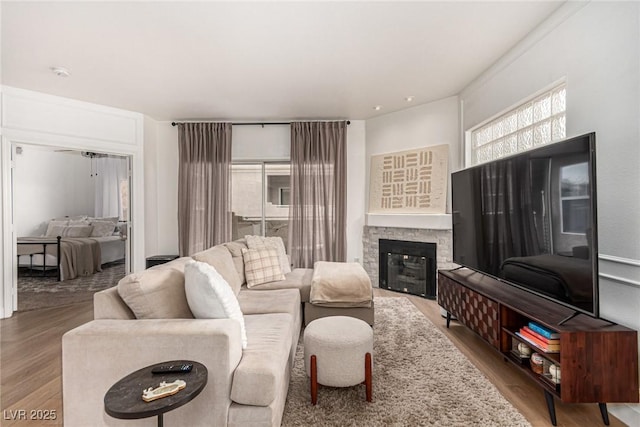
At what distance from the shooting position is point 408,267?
14.2 feet

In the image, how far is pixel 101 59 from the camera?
285 cm

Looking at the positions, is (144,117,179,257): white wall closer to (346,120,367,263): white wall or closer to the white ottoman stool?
(346,120,367,263): white wall

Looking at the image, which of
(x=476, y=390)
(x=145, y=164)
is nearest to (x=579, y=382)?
(x=476, y=390)

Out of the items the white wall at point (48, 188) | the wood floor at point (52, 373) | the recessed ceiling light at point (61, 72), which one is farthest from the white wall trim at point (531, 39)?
the white wall at point (48, 188)

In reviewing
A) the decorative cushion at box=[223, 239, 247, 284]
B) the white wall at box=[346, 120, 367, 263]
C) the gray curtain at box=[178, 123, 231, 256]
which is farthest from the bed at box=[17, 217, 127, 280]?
the white wall at box=[346, 120, 367, 263]

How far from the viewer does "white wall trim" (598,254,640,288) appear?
1647mm

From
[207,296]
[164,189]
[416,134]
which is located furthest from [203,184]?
[207,296]

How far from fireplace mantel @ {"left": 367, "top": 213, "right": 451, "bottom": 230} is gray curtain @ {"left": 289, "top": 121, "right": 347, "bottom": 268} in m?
0.50

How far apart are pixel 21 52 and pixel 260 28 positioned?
7.34ft

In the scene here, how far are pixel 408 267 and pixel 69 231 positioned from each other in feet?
17.1

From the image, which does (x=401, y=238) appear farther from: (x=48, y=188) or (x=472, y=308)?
(x=48, y=188)

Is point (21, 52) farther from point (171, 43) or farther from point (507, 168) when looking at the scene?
point (507, 168)

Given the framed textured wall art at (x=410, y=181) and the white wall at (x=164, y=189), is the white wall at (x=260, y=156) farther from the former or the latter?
the framed textured wall art at (x=410, y=181)

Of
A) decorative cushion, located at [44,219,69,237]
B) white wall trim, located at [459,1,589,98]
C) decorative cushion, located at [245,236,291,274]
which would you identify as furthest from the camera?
decorative cushion, located at [44,219,69,237]
